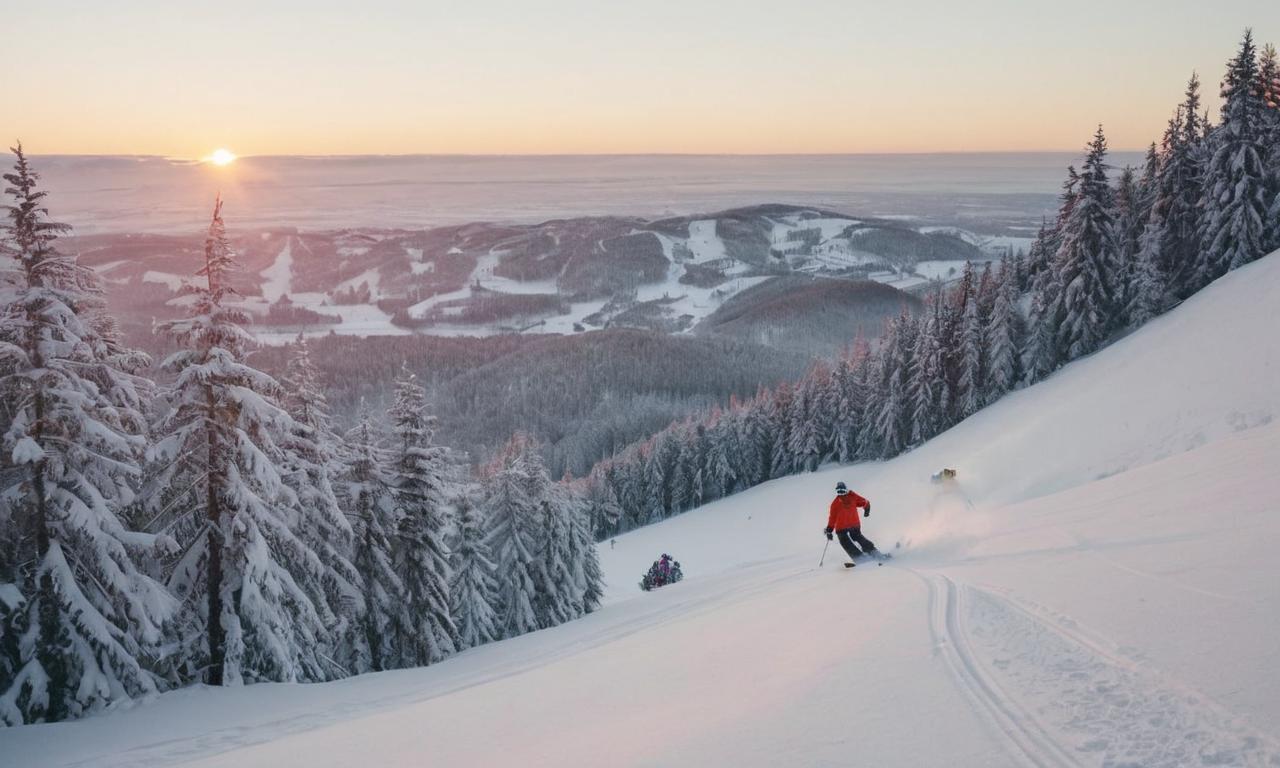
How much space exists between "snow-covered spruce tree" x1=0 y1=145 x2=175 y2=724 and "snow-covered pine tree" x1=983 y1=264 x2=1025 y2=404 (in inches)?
1992

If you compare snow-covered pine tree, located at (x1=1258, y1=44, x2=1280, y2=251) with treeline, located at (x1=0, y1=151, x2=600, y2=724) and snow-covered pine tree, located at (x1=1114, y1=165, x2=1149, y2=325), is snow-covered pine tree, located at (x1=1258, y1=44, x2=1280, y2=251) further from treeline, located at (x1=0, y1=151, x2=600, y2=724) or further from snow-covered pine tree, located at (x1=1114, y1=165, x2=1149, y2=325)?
treeline, located at (x1=0, y1=151, x2=600, y2=724)

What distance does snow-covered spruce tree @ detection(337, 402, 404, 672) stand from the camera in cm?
2203

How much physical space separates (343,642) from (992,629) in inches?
795

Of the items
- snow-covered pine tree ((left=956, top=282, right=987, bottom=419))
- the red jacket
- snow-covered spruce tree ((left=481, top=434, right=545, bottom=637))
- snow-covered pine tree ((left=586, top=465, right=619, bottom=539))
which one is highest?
the red jacket

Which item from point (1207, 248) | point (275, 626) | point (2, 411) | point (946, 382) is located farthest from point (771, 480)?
point (2, 411)

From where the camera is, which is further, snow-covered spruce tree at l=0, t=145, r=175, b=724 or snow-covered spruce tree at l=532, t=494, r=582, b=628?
snow-covered spruce tree at l=532, t=494, r=582, b=628

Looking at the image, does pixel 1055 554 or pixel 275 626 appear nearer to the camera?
pixel 1055 554

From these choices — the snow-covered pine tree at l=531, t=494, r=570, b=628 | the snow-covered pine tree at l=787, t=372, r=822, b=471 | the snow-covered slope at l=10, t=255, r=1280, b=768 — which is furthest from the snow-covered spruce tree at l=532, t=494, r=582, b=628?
the snow-covered pine tree at l=787, t=372, r=822, b=471

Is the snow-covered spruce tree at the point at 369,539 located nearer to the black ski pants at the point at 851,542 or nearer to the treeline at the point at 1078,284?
the black ski pants at the point at 851,542

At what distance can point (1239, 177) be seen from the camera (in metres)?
41.5

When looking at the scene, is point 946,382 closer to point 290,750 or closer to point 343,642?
point 343,642

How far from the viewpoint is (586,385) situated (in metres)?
171

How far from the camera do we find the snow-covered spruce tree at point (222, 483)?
48.0 ft

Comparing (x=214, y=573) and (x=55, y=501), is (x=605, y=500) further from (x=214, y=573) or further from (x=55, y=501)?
(x=55, y=501)
